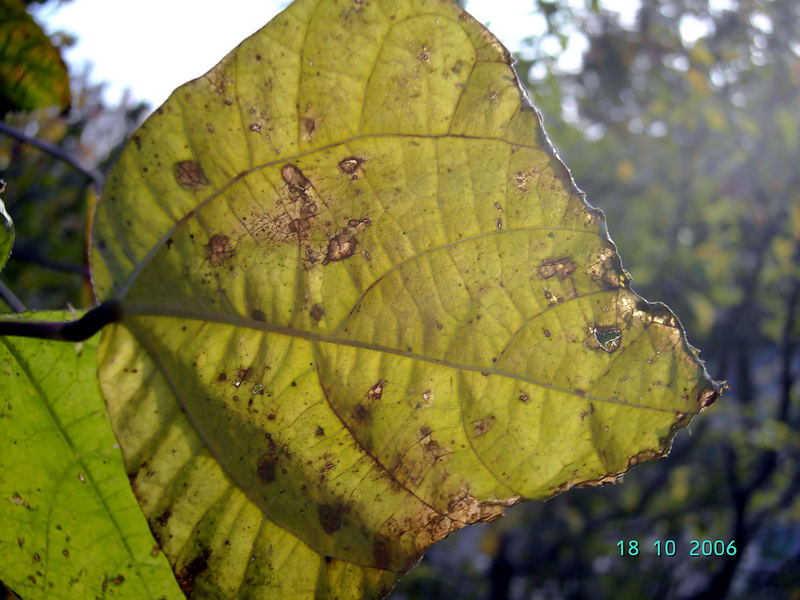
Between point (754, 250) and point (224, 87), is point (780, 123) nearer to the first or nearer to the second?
point (754, 250)

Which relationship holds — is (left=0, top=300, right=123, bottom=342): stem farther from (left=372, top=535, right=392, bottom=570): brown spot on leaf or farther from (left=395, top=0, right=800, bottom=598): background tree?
(left=395, top=0, right=800, bottom=598): background tree

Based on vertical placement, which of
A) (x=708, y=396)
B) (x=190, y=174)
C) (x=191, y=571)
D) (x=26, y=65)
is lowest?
(x=708, y=396)

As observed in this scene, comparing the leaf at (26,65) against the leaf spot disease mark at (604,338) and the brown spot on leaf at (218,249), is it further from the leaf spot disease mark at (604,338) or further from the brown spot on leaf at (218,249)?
the leaf spot disease mark at (604,338)

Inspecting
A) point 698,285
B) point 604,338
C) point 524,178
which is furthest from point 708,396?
point 698,285

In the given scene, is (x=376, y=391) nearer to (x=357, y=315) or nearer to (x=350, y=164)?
(x=357, y=315)

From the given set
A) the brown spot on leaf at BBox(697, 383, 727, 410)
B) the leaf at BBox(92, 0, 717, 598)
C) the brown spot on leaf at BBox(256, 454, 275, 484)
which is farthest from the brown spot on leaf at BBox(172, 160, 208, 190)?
the brown spot on leaf at BBox(697, 383, 727, 410)

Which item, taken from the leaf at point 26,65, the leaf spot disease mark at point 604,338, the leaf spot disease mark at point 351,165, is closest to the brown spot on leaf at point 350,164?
the leaf spot disease mark at point 351,165
